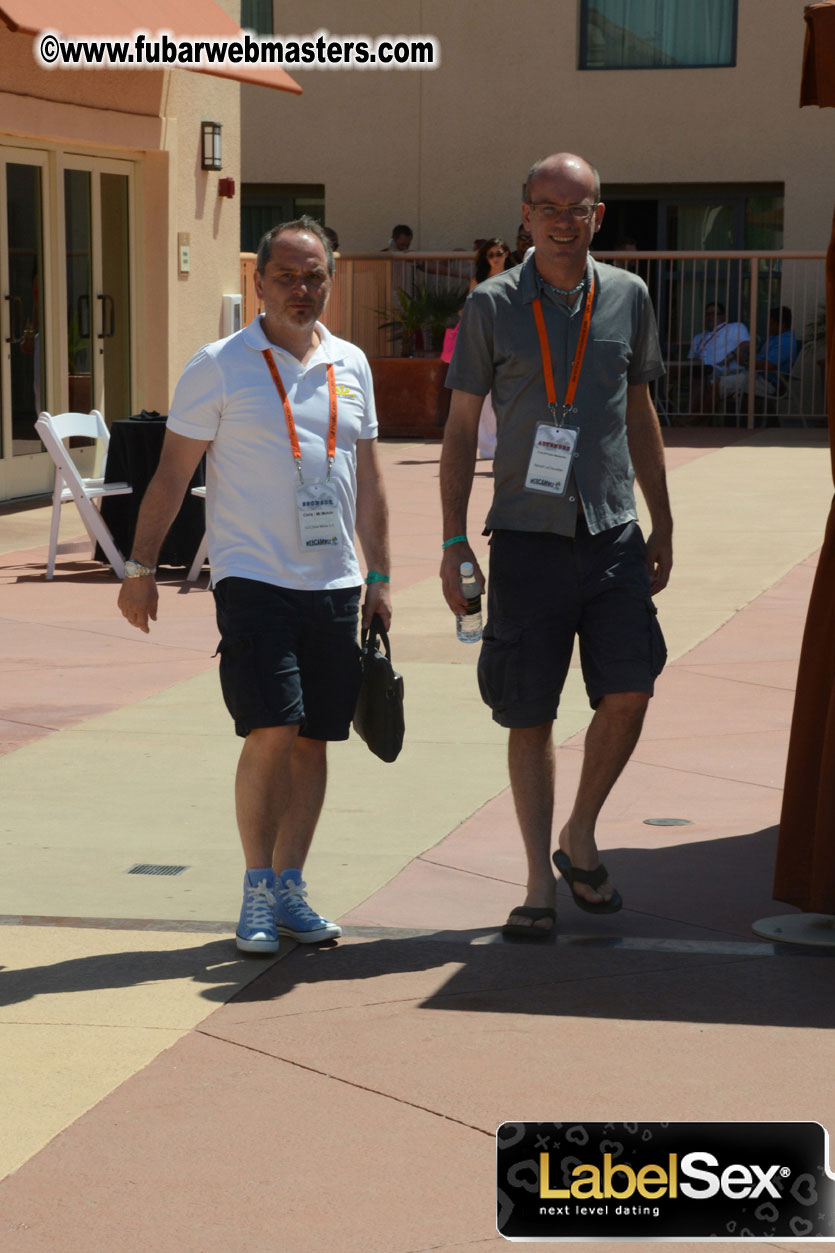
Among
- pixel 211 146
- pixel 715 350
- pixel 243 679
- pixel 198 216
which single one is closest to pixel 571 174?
pixel 243 679

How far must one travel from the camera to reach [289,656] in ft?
14.8

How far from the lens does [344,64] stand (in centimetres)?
2356

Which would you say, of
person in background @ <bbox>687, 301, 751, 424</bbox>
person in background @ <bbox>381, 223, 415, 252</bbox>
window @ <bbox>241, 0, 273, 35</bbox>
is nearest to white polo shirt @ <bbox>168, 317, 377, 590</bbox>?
person in background @ <bbox>687, 301, 751, 424</bbox>

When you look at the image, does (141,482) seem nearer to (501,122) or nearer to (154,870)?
(154,870)

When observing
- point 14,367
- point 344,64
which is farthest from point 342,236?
point 14,367

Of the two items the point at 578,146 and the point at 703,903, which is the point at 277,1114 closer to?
the point at 703,903

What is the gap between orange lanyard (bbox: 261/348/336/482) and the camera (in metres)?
4.51

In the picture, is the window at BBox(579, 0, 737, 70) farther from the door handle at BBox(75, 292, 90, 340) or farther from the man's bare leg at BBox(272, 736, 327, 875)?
the man's bare leg at BBox(272, 736, 327, 875)

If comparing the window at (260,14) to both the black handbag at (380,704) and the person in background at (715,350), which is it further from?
the black handbag at (380,704)

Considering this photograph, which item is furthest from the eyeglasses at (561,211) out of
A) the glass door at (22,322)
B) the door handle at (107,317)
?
the door handle at (107,317)

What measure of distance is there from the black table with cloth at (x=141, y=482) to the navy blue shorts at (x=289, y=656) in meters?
5.78

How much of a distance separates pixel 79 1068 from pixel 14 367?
10.9 metres

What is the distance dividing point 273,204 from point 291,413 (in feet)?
69.1

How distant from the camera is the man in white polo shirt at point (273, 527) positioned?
4.51m
